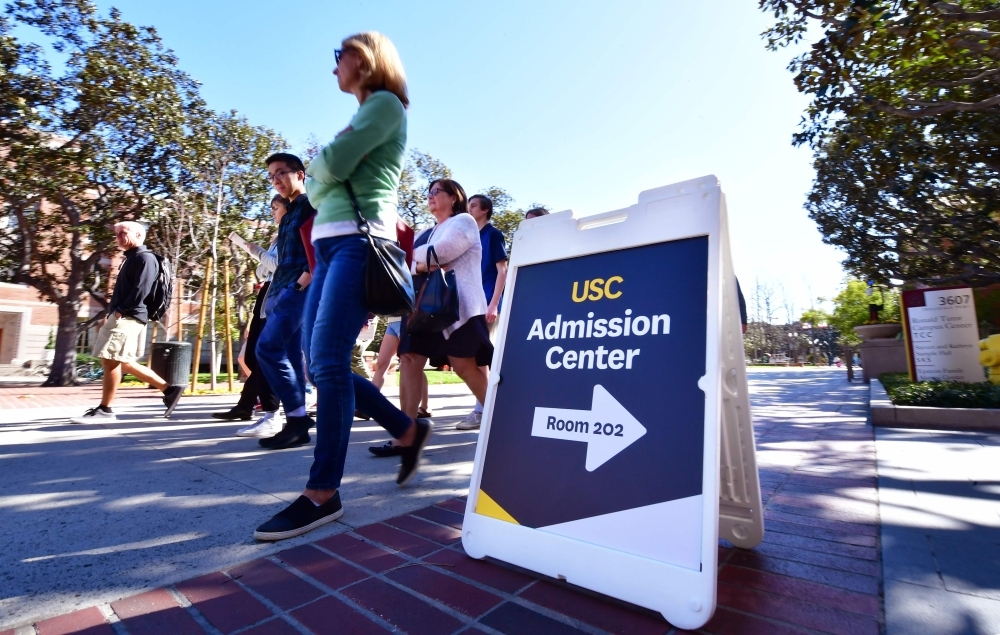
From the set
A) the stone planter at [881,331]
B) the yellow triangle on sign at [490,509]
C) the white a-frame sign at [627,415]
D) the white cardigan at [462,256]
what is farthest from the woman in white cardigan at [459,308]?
the stone planter at [881,331]

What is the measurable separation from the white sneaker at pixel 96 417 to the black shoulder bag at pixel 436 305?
3.65m

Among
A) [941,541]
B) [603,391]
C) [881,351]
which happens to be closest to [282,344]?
[603,391]

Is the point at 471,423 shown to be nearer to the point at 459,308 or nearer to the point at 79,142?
the point at 459,308

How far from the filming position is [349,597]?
1.52 metres

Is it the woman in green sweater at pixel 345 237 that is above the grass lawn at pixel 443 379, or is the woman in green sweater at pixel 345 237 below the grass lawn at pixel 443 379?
above

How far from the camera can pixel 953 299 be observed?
704 cm

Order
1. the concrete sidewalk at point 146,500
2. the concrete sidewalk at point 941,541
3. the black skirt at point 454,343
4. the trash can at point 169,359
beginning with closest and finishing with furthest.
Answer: the concrete sidewalk at point 941,541
the concrete sidewalk at point 146,500
the black skirt at point 454,343
the trash can at point 169,359

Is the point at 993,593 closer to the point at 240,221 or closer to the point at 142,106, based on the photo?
the point at 142,106

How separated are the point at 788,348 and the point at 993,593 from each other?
6003 cm

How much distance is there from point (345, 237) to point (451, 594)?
1.48 m

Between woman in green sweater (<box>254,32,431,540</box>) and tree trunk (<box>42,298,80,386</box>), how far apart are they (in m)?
15.7

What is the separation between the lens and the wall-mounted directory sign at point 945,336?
6930 mm

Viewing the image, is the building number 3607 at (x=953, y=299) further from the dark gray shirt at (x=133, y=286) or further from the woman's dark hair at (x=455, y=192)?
the dark gray shirt at (x=133, y=286)

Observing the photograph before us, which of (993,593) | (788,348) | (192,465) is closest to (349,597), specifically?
(993,593)
